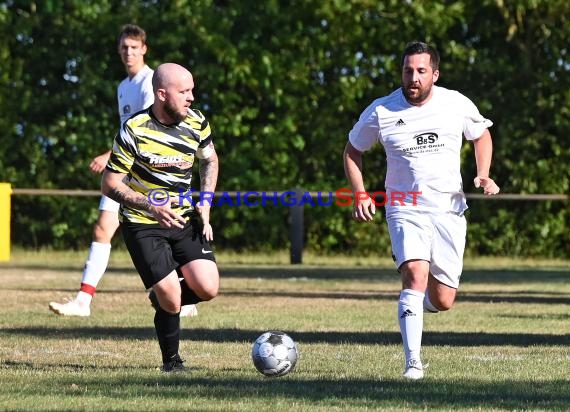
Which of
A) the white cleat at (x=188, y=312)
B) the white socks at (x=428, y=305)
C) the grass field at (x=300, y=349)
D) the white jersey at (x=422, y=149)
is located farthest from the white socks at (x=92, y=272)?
the white jersey at (x=422, y=149)

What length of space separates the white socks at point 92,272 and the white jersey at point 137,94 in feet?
4.14

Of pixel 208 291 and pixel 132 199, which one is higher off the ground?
pixel 132 199

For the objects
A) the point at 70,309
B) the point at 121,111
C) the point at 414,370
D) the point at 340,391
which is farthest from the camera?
the point at 70,309

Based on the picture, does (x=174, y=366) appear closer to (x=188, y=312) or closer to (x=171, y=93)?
(x=171, y=93)

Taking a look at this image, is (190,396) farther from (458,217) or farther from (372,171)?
(372,171)

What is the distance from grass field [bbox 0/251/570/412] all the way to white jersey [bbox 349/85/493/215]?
1.03m

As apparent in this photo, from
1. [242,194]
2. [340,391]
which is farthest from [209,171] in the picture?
[242,194]

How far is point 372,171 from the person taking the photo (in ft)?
76.6

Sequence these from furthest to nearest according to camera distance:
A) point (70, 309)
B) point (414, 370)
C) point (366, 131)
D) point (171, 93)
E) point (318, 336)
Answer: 1. point (70, 309)
2. point (318, 336)
3. point (366, 131)
4. point (171, 93)
5. point (414, 370)

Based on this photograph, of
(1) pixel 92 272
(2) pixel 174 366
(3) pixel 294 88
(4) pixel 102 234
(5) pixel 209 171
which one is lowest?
(2) pixel 174 366

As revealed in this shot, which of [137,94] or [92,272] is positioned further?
[92,272]

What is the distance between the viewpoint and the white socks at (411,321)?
7738 mm

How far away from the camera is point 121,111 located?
465 inches

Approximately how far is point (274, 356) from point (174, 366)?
70 cm
